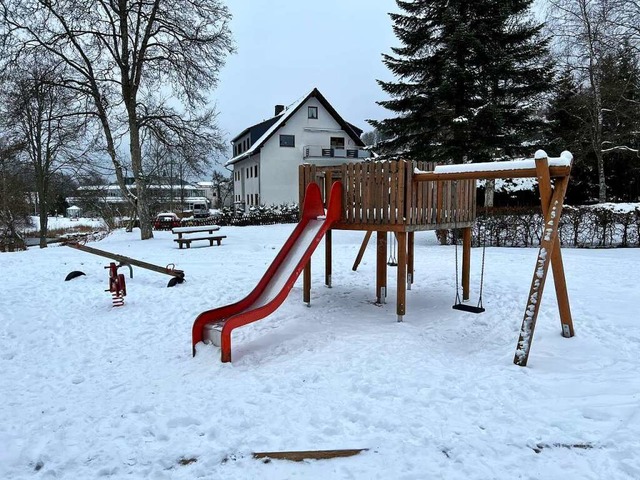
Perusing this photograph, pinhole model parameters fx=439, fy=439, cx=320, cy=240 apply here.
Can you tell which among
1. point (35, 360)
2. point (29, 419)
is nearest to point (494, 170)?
point (29, 419)

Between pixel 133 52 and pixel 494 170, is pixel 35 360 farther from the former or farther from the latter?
A: pixel 133 52

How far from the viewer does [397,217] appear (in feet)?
20.2

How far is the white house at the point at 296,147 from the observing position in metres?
35.2

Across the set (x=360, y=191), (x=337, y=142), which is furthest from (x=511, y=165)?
(x=337, y=142)

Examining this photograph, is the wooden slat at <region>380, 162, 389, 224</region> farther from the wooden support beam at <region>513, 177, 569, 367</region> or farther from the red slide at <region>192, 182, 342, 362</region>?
the wooden support beam at <region>513, 177, 569, 367</region>

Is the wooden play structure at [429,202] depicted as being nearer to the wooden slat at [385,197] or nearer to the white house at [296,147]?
the wooden slat at [385,197]

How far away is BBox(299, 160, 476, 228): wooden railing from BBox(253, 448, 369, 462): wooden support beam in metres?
3.60

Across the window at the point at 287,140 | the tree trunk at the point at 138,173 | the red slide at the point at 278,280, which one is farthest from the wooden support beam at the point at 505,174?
the window at the point at 287,140

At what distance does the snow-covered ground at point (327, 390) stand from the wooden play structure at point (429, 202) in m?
0.54

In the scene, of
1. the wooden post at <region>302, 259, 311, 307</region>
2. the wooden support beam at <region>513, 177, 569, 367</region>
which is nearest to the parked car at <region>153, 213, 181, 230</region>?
the wooden post at <region>302, 259, 311, 307</region>

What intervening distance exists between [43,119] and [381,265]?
20.2 meters

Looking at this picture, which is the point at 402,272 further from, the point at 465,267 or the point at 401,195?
the point at 465,267

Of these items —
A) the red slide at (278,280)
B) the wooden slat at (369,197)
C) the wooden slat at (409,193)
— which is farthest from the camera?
the wooden slat at (369,197)

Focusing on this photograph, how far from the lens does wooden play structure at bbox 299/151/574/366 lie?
462cm
